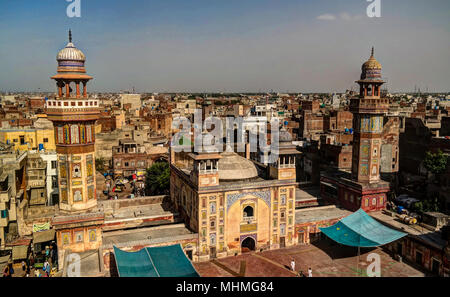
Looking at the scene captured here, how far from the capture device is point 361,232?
74.2 ft

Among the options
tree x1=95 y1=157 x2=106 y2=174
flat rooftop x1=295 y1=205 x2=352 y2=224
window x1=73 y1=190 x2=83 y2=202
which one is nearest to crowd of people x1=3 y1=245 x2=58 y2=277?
window x1=73 y1=190 x2=83 y2=202

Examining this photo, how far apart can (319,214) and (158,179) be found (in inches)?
676

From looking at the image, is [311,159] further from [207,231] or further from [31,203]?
[31,203]

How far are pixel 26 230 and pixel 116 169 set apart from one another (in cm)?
1914

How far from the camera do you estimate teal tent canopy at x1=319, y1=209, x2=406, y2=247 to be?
21.5 metres

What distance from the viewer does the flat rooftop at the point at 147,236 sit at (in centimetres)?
2089

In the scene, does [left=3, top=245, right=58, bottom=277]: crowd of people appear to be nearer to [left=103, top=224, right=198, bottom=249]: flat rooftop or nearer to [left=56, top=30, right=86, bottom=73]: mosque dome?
[left=103, top=224, right=198, bottom=249]: flat rooftop

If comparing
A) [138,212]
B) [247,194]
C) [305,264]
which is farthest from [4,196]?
[305,264]

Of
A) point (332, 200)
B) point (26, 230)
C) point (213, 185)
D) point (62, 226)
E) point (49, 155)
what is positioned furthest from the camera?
point (49, 155)

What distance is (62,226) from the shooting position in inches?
787

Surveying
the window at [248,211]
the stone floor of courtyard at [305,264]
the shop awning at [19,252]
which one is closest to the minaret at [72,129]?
the shop awning at [19,252]

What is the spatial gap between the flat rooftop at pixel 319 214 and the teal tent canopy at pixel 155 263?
9419 mm

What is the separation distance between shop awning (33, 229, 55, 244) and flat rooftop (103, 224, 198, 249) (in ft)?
17.4

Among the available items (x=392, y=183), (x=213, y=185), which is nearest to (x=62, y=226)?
(x=213, y=185)
